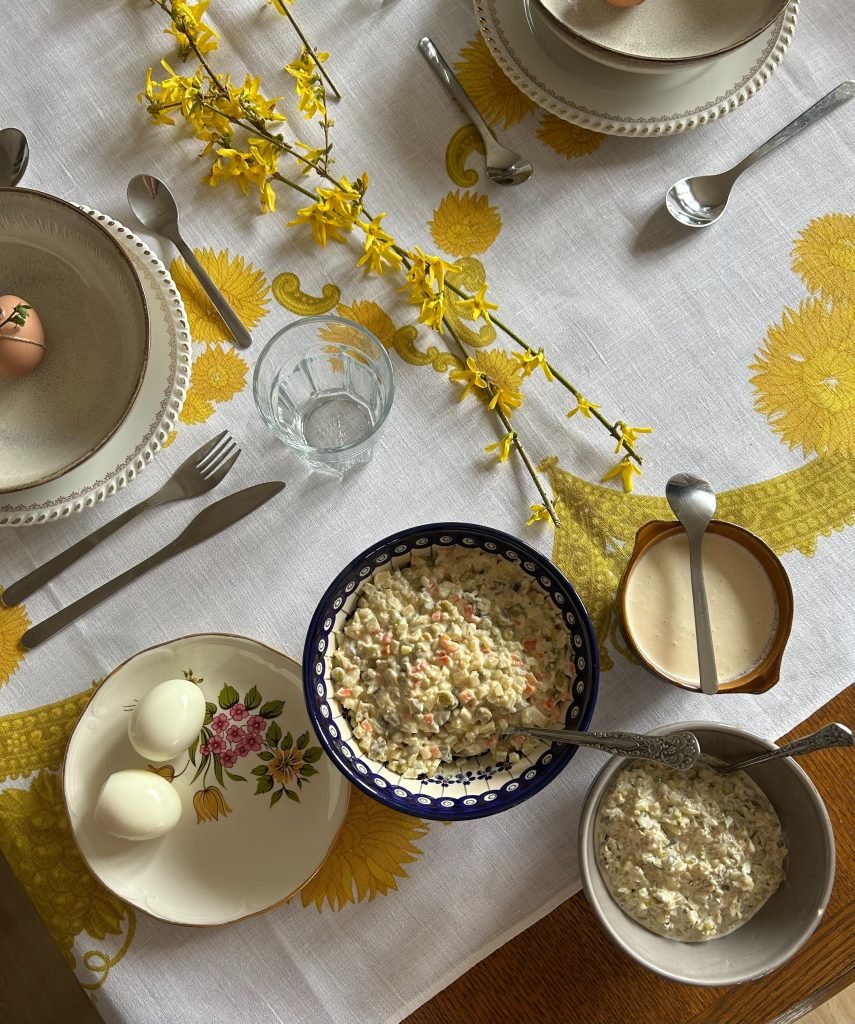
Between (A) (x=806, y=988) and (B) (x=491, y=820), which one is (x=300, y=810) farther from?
(A) (x=806, y=988)

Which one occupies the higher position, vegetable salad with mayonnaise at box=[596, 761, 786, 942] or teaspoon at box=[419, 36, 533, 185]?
teaspoon at box=[419, 36, 533, 185]

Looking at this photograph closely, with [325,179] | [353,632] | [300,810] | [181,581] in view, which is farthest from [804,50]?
[300,810]

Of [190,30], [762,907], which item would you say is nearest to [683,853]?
[762,907]

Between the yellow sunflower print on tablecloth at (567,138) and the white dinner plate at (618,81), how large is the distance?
0.05 metres

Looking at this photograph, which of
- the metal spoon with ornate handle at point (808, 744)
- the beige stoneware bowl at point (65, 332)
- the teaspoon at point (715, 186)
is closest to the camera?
the metal spoon with ornate handle at point (808, 744)

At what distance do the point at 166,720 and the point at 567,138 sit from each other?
33.1 inches

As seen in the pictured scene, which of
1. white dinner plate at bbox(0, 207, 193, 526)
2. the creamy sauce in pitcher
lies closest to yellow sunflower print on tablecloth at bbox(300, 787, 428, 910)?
the creamy sauce in pitcher

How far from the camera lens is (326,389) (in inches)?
43.4

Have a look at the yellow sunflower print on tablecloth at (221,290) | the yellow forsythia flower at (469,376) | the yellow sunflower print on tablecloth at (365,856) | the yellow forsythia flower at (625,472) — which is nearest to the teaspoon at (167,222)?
the yellow sunflower print on tablecloth at (221,290)

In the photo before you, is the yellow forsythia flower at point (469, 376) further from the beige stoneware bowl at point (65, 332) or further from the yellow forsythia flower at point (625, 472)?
the beige stoneware bowl at point (65, 332)

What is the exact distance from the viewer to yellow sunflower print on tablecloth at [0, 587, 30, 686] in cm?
102

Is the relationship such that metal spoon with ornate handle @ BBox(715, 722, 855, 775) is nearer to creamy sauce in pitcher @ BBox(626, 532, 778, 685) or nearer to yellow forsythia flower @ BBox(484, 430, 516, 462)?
creamy sauce in pitcher @ BBox(626, 532, 778, 685)

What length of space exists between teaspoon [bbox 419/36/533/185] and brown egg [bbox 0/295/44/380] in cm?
57

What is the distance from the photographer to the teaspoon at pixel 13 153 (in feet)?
3.46
